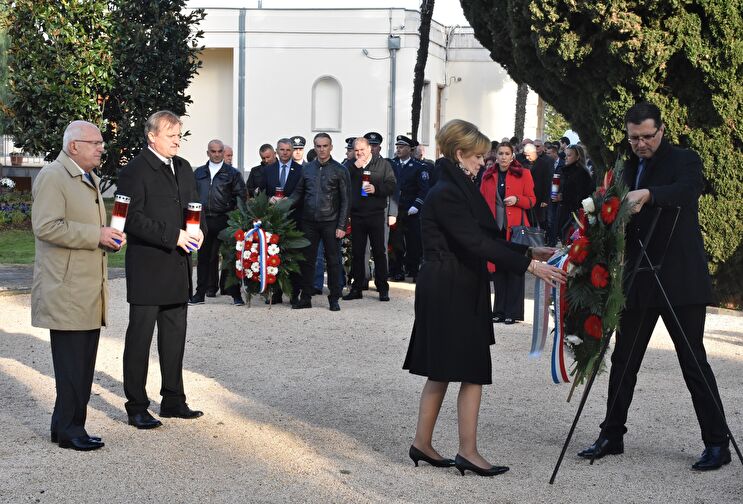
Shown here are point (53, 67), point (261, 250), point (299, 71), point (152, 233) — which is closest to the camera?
point (152, 233)

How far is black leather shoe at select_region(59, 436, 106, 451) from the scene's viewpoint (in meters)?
6.61

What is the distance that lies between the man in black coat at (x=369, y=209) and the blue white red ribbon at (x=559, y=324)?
7214 millimetres

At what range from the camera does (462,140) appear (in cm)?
605

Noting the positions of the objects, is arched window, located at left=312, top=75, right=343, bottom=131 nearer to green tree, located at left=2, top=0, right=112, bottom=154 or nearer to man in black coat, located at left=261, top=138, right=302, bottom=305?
green tree, located at left=2, top=0, right=112, bottom=154

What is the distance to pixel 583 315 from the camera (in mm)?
6152

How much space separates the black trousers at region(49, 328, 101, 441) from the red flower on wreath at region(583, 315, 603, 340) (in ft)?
9.99

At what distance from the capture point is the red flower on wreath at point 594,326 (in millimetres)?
6051

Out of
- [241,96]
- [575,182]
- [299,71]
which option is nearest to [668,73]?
[575,182]

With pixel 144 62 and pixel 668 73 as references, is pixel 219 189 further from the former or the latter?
pixel 144 62

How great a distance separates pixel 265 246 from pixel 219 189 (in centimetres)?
104

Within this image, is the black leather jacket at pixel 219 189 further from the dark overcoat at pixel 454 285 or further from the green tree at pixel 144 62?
the green tree at pixel 144 62

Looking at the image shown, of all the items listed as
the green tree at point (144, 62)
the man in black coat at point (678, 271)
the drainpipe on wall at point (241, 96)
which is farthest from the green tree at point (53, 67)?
the man in black coat at point (678, 271)

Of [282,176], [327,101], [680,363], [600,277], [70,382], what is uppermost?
[327,101]

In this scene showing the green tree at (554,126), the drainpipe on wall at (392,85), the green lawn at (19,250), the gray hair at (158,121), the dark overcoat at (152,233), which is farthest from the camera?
the green tree at (554,126)
